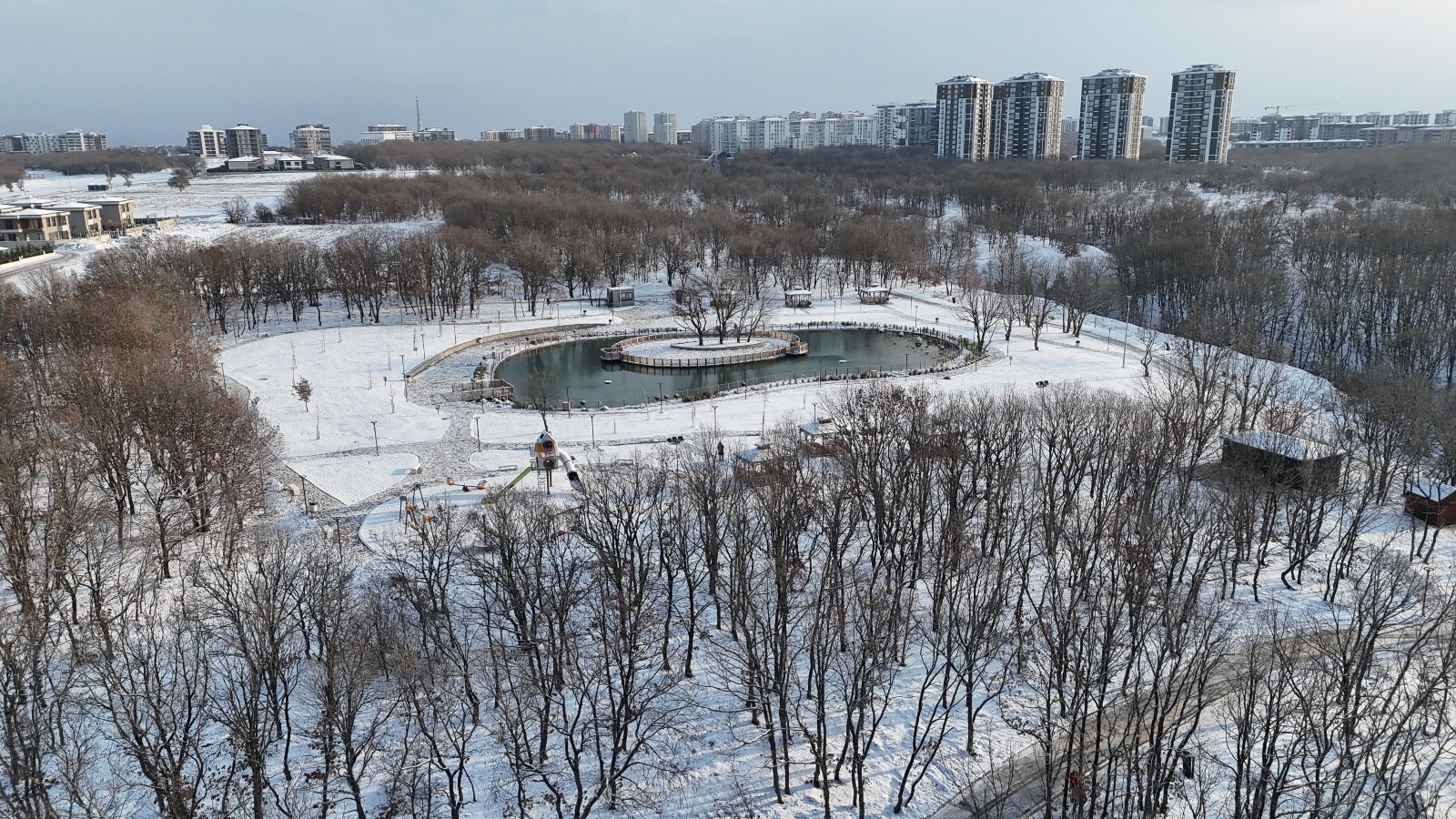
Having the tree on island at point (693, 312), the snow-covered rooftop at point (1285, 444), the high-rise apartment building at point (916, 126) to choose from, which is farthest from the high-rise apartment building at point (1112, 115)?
the snow-covered rooftop at point (1285, 444)

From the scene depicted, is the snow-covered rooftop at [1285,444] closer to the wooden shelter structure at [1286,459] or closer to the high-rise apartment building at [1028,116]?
the wooden shelter structure at [1286,459]

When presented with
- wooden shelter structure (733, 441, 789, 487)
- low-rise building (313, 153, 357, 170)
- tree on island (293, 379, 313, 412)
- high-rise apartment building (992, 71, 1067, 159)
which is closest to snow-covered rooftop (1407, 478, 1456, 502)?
wooden shelter structure (733, 441, 789, 487)

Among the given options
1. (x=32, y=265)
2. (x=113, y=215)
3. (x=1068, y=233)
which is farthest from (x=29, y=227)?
(x=1068, y=233)

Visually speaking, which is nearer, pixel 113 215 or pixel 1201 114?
pixel 113 215

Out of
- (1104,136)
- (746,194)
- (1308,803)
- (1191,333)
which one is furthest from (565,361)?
(1104,136)

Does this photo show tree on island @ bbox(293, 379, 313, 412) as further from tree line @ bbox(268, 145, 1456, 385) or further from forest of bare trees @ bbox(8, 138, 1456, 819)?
tree line @ bbox(268, 145, 1456, 385)

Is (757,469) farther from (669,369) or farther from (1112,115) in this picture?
(1112,115)

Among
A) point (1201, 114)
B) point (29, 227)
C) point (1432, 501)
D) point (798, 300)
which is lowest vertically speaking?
point (1432, 501)
